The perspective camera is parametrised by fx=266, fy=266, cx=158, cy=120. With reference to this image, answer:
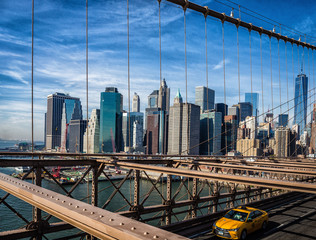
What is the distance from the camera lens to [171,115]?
145 meters

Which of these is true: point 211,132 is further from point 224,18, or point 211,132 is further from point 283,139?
point 224,18

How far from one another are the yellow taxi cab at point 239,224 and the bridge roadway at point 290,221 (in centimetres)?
32

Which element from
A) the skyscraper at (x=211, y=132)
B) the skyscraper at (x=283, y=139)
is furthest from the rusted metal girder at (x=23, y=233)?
the skyscraper at (x=211, y=132)

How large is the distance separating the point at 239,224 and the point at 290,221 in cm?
467

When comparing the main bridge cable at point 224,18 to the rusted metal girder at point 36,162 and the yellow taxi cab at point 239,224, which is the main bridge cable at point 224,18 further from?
the rusted metal girder at point 36,162

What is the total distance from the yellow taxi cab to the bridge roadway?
322 mm

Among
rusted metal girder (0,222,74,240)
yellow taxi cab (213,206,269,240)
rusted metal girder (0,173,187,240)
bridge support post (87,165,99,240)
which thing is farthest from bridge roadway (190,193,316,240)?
rusted metal girder (0,173,187,240)

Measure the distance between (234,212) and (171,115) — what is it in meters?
132

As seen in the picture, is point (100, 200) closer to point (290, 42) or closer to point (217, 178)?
point (290, 42)

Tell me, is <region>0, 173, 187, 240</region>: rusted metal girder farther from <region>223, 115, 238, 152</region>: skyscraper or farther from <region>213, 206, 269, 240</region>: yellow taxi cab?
<region>223, 115, 238, 152</region>: skyscraper

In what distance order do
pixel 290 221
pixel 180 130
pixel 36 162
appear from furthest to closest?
pixel 180 130
pixel 290 221
pixel 36 162

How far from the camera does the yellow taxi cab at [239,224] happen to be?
1120 centimetres

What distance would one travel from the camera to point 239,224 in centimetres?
1160

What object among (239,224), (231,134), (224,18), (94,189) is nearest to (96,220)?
(94,189)
